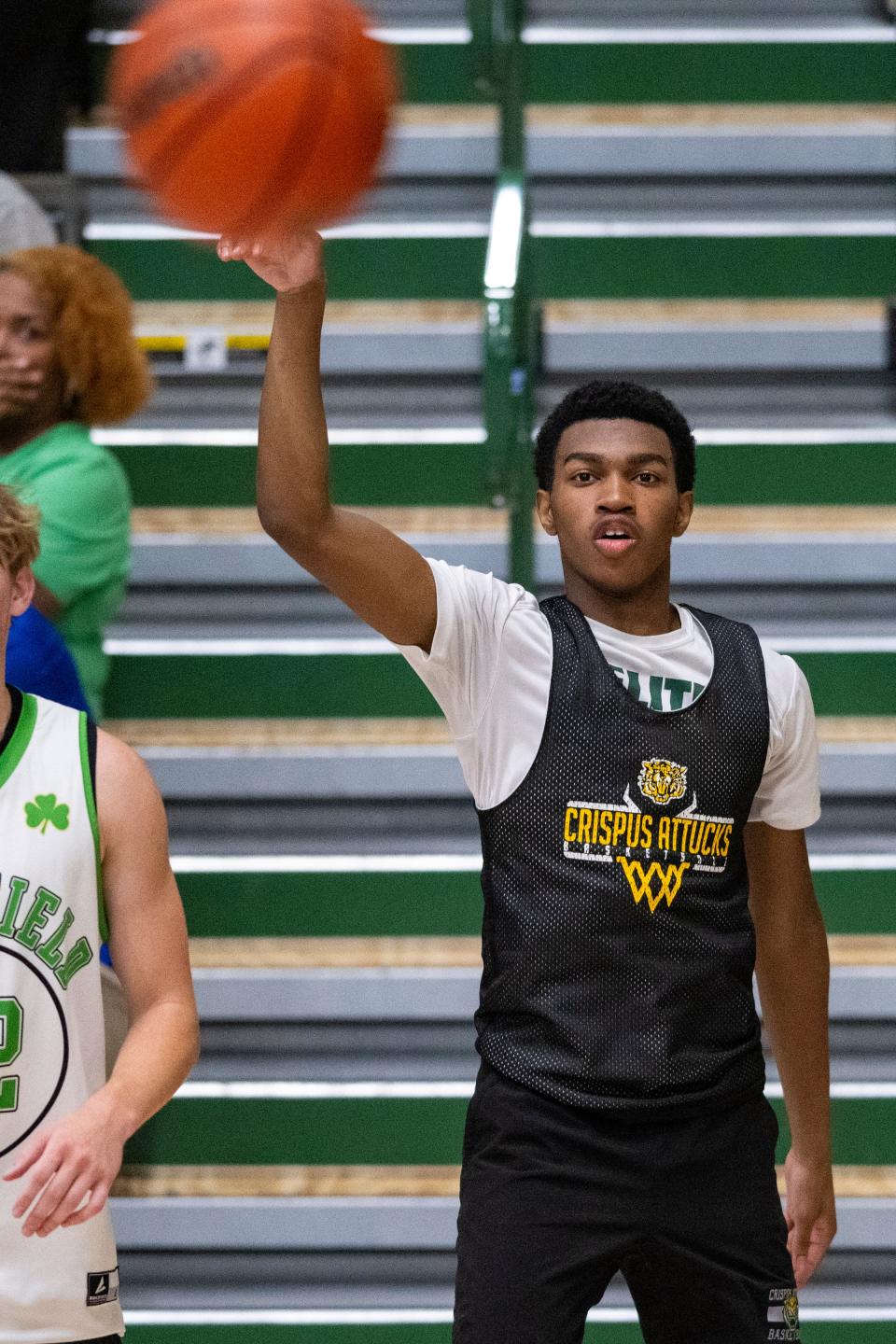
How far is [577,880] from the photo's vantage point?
222 cm

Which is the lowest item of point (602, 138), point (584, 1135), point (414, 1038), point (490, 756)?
point (414, 1038)

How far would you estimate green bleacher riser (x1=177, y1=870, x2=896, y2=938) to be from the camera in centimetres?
400

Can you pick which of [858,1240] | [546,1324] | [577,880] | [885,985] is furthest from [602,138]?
[546,1324]

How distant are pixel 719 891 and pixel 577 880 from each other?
0.67 ft

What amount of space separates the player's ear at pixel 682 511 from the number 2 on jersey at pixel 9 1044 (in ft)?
3.57

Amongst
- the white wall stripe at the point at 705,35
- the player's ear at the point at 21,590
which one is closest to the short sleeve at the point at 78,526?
the player's ear at the point at 21,590

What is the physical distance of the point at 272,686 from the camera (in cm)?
437

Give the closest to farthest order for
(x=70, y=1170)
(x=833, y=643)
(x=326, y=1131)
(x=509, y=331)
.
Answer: (x=70, y=1170)
(x=326, y=1131)
(x=509, y=331)
(x=833, y=643)

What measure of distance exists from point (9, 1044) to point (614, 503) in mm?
1031

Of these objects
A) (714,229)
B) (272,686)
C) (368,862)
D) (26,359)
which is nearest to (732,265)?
(714,229)

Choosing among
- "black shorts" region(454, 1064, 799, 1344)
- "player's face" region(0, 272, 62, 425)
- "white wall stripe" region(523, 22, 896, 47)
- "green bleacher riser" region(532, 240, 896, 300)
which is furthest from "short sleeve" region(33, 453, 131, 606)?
"white wall stripe" region(523, 22, 896, 47)

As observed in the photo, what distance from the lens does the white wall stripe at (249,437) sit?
464 cm

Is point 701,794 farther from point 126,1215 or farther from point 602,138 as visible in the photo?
point 602,138

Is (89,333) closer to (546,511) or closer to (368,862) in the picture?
(546,511)
